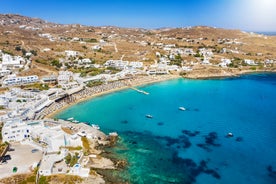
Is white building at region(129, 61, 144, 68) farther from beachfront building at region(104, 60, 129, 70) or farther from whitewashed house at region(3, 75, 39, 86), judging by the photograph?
whitewashed house at region(3, 75, 39, 86)

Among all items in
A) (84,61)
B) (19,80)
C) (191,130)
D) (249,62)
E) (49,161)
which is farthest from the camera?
(249,62)

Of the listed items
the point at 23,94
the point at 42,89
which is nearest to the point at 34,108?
Answer: the point at 23,94

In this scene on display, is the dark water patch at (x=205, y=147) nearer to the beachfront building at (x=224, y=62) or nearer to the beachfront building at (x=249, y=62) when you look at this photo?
the beachfront building at (x=224, y=62)

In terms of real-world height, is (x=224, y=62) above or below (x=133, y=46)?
below

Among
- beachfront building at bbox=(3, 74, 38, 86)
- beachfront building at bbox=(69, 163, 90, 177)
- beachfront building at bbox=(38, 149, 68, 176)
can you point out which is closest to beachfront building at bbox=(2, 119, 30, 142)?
beachfront building at bbox=(38, 149, 68, 176)

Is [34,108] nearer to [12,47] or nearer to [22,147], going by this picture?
[22,147]

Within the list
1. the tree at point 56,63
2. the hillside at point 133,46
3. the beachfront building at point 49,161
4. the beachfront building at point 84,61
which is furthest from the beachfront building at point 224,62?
the beachfront building at point 49,161

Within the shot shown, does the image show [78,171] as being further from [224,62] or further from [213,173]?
[224,62]

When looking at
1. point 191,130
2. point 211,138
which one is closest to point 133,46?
point 191,130
